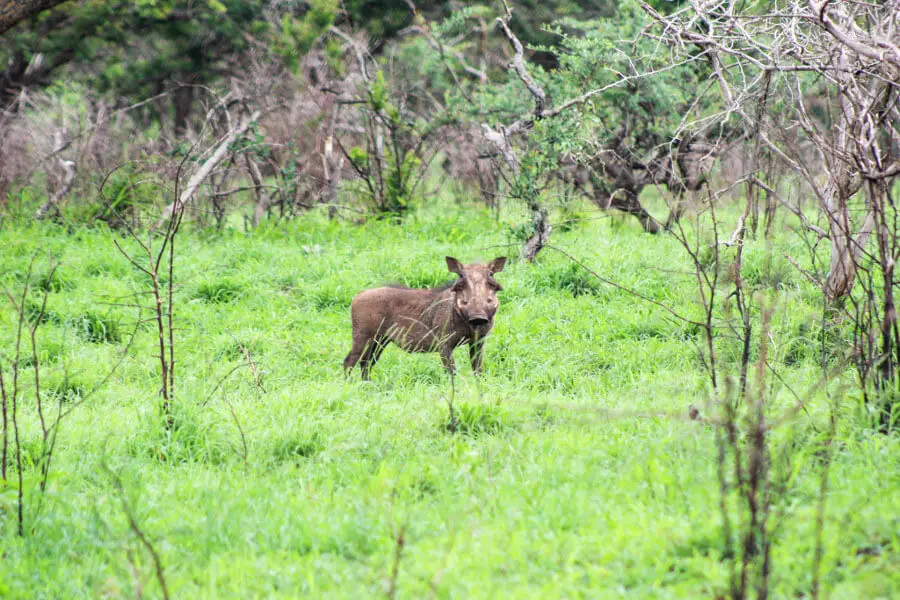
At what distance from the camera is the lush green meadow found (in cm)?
342

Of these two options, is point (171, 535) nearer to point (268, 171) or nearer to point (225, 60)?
point (268, 171)

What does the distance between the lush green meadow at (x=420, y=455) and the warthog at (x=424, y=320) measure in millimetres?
181

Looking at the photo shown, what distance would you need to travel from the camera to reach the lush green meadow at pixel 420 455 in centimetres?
342

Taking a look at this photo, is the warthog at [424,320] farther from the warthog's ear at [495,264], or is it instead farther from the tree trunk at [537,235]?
the tree trunk at [537,235]

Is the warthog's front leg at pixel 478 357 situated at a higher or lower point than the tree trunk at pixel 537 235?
lower

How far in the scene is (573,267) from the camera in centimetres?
815

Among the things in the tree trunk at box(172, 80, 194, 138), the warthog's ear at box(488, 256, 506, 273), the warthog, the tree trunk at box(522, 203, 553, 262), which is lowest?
the warthog

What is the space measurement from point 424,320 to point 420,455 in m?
2.01

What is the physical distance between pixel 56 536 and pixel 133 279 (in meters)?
4.95

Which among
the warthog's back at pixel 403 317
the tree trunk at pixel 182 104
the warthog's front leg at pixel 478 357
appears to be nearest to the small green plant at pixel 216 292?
the warthog's back at pixel 403 317

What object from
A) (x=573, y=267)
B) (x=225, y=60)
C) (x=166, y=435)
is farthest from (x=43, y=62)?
(x=166, y=435)

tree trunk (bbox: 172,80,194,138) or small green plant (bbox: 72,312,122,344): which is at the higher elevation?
tree trunk (bbox: 172,80,194,138)

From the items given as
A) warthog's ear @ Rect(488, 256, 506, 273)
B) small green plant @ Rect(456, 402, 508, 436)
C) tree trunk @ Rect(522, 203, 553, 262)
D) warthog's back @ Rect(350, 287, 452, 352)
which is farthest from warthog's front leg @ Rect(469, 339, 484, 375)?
tree trunk @ Rect(522, 203, 553, 262)

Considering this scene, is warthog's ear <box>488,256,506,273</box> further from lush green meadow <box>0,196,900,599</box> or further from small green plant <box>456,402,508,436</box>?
small green plant <box>456,402,508,436</box>
